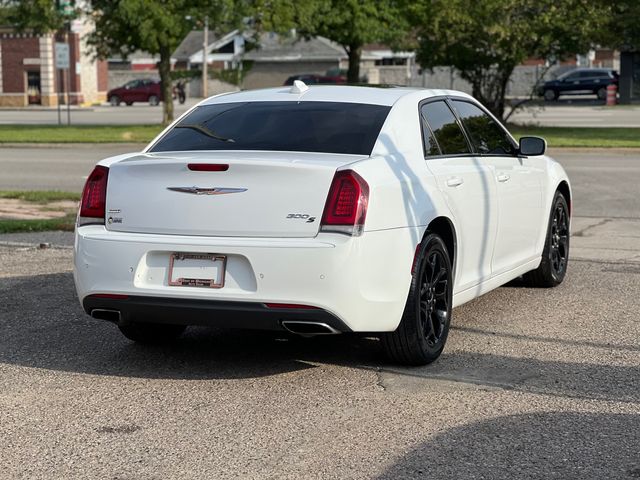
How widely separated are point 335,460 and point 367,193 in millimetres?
1675

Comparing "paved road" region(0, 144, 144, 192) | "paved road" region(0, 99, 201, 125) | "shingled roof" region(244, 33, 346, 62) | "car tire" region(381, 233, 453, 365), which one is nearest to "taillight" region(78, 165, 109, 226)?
"car tire" region(381, 233, 453, 365)

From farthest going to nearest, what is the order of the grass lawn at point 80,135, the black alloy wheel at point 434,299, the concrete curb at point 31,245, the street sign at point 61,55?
the street sign at point 61,55 < the grass lawn at point 80,135 < the concrete curb at point 31,245 < the black alloy wheel at point 434,299

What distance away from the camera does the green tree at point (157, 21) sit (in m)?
33.4

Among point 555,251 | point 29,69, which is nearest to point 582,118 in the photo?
point 555,251

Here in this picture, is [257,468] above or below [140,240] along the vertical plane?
below

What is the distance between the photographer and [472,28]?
33094 mm

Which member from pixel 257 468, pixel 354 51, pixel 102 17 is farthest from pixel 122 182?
pixel 354 51

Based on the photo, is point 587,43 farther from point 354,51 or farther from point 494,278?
point 494,278

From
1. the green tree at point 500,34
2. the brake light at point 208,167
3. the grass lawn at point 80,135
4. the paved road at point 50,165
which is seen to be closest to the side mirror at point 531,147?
the brake light at point 208,167

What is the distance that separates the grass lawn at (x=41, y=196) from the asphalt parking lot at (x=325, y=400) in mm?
7077

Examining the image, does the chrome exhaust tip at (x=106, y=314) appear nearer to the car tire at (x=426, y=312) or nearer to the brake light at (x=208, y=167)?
the brake light at (x=208, y=167)

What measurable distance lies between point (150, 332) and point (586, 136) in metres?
23.5

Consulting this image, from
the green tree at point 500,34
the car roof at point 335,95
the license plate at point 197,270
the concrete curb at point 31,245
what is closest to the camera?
the license plate at point 197,270

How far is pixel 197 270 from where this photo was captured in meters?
6.32
